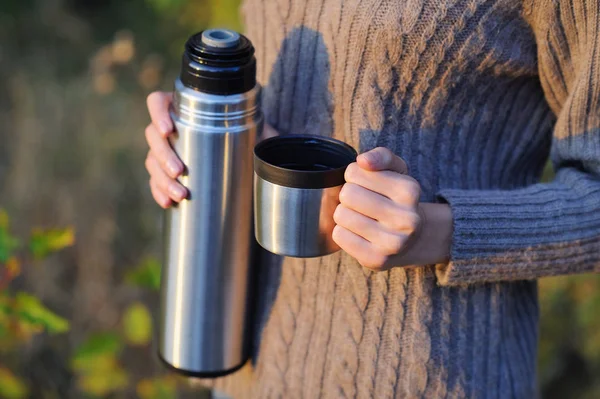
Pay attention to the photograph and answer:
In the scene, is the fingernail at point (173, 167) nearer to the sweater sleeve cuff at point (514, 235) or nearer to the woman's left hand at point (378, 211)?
the woman's left hand at point (378, 211)

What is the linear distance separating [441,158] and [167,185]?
1.28 ft

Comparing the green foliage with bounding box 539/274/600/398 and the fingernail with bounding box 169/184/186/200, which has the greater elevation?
the fingernail with bounding box 169/184/186/200

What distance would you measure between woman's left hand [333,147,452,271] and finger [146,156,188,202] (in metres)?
0.23

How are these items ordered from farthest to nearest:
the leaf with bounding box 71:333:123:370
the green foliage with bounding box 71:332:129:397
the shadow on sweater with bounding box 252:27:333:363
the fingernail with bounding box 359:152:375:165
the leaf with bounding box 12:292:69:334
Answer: the green foliage with bounding box 71:332:129:397 < the leaf with bounding box 71:333:123:370 < the leaf with bounding box 12:292:69:334 < the shadow on sweater with bounding box 252:27:333:363 < the fingernail with bounding box 359:152:375:165

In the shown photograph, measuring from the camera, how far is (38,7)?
378 cm

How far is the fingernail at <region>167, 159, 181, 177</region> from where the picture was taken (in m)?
1.07

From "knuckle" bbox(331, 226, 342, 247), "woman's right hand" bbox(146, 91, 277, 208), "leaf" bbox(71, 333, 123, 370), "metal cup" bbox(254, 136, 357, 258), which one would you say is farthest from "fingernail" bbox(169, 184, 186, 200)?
"leaf" bbox(71, 333, 123, 370)

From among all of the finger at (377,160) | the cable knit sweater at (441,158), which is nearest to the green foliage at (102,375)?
the cable knit sweater at (441,158)

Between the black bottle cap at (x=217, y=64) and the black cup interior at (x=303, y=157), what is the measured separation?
9 centimetres

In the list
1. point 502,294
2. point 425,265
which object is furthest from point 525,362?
point 425,265

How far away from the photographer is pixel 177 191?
3.55 feet

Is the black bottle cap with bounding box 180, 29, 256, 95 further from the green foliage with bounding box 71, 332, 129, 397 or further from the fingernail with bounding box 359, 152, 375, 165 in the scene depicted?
the green foliage with bounding box 71, 332, 129, 397

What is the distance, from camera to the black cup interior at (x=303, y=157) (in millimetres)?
946

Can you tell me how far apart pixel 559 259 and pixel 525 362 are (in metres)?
0.23
